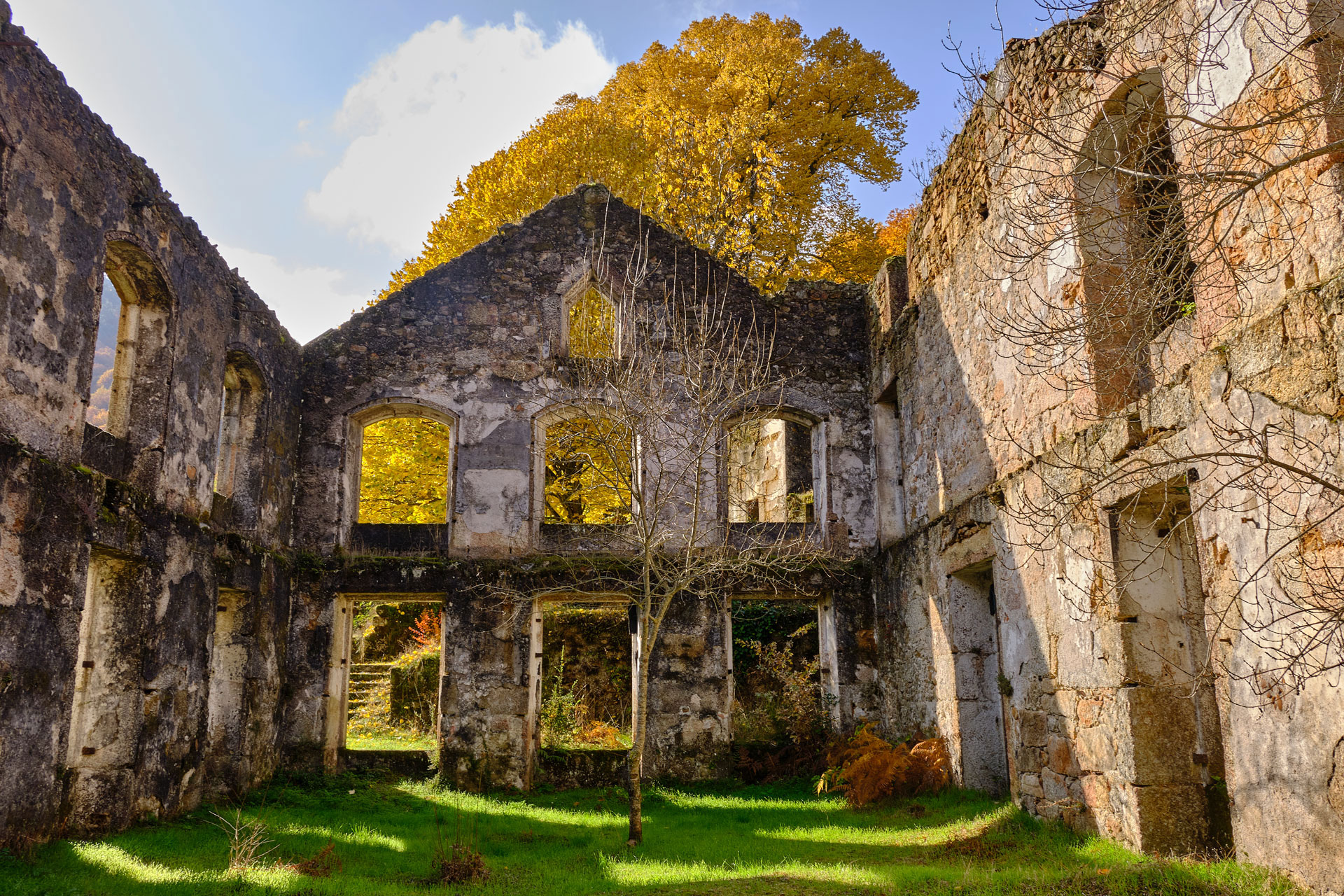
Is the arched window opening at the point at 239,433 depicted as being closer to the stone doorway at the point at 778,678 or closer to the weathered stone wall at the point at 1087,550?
the stone doorway at the point at 778,678

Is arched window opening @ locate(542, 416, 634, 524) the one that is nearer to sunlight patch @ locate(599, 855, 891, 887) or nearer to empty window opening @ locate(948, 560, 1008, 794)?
empty window opening @ locate(948, 560, 1008, 794)

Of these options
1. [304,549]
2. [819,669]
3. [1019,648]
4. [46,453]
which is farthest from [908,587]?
[46,453]

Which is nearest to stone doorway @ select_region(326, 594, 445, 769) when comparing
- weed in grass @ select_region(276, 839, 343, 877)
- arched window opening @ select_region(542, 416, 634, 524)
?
arched window opening @ select_region(542, 416, 634, 524)

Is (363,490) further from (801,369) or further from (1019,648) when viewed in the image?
(1019,648)

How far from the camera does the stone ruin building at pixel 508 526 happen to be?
22.1 ft

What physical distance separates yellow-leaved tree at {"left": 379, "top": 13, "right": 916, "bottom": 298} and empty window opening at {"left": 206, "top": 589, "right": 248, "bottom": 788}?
31.8 ft

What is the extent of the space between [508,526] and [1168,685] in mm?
8388

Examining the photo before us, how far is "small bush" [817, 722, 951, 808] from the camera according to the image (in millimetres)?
10086

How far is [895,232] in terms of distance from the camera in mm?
23078

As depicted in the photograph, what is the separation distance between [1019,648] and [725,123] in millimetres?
13615

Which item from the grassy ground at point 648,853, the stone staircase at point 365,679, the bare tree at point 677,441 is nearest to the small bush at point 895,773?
the grassy ground at point 648,853

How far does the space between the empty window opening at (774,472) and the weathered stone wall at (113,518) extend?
8855 millimetres

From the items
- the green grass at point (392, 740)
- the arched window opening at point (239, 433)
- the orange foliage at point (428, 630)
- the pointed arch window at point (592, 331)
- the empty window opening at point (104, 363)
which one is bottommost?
the green grass at point (392, 740)

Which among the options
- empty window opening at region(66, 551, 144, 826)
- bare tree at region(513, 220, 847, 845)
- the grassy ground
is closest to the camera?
the grassy ground
